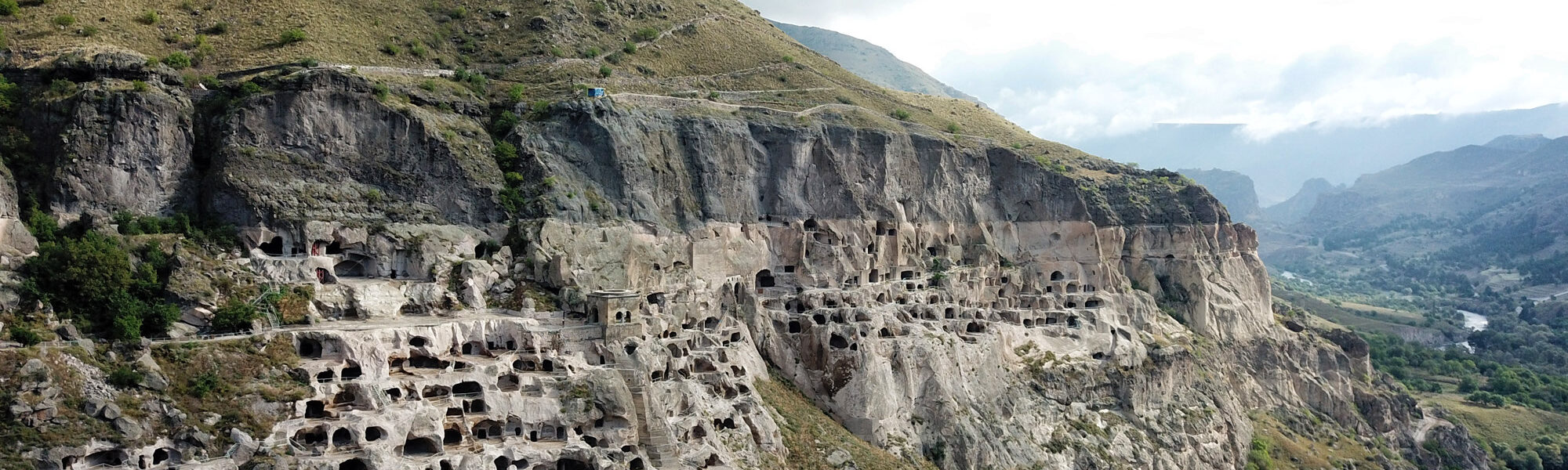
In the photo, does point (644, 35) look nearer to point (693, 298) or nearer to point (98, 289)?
point (693, 298)

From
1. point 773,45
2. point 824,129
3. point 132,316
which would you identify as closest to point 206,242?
point 132,316

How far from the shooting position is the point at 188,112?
49.9m

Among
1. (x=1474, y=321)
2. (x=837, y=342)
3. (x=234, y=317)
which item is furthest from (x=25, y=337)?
(x=1474, y=321)

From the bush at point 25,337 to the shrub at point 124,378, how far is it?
291 centimetres

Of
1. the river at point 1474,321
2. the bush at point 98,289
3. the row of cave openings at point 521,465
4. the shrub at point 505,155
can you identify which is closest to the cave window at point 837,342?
the row of cave openings at point 521,465

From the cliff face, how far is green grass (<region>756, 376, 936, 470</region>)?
822 millimetres

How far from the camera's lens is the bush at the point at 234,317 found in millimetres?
41031

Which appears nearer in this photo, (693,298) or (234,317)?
(234,317)

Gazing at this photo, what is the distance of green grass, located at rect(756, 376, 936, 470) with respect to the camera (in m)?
49.6

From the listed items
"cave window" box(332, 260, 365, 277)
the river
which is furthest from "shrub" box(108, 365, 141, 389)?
the river

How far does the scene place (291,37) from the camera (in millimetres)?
61500

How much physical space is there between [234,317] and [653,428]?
1678 centimetres

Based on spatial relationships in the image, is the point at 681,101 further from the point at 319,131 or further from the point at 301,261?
the point at 301,261

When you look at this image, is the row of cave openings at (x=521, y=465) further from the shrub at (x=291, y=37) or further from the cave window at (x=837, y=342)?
the shrub at (x=291, y=37)
